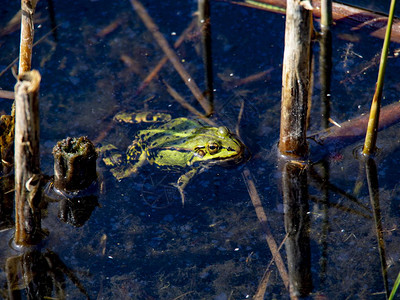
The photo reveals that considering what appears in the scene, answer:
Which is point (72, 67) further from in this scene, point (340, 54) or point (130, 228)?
point (340, 54)

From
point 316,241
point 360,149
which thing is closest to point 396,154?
point 360,149

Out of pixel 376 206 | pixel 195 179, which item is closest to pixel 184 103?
pixel 195 179

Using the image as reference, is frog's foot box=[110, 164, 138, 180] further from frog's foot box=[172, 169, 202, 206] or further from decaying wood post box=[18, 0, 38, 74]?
decaying wood post box=[18, 0, 38, 74]

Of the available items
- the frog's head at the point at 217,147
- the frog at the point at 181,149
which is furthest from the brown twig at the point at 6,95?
the frog's head at the point at 217,147

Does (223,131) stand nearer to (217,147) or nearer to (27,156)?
(217,147)

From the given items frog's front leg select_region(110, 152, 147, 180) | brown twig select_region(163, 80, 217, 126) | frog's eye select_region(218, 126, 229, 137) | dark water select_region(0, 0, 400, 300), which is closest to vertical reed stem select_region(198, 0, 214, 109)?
dark water select_region(0, 0, 400, 300)

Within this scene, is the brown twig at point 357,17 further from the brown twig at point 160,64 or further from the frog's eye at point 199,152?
the frog's eye at point 199,152
